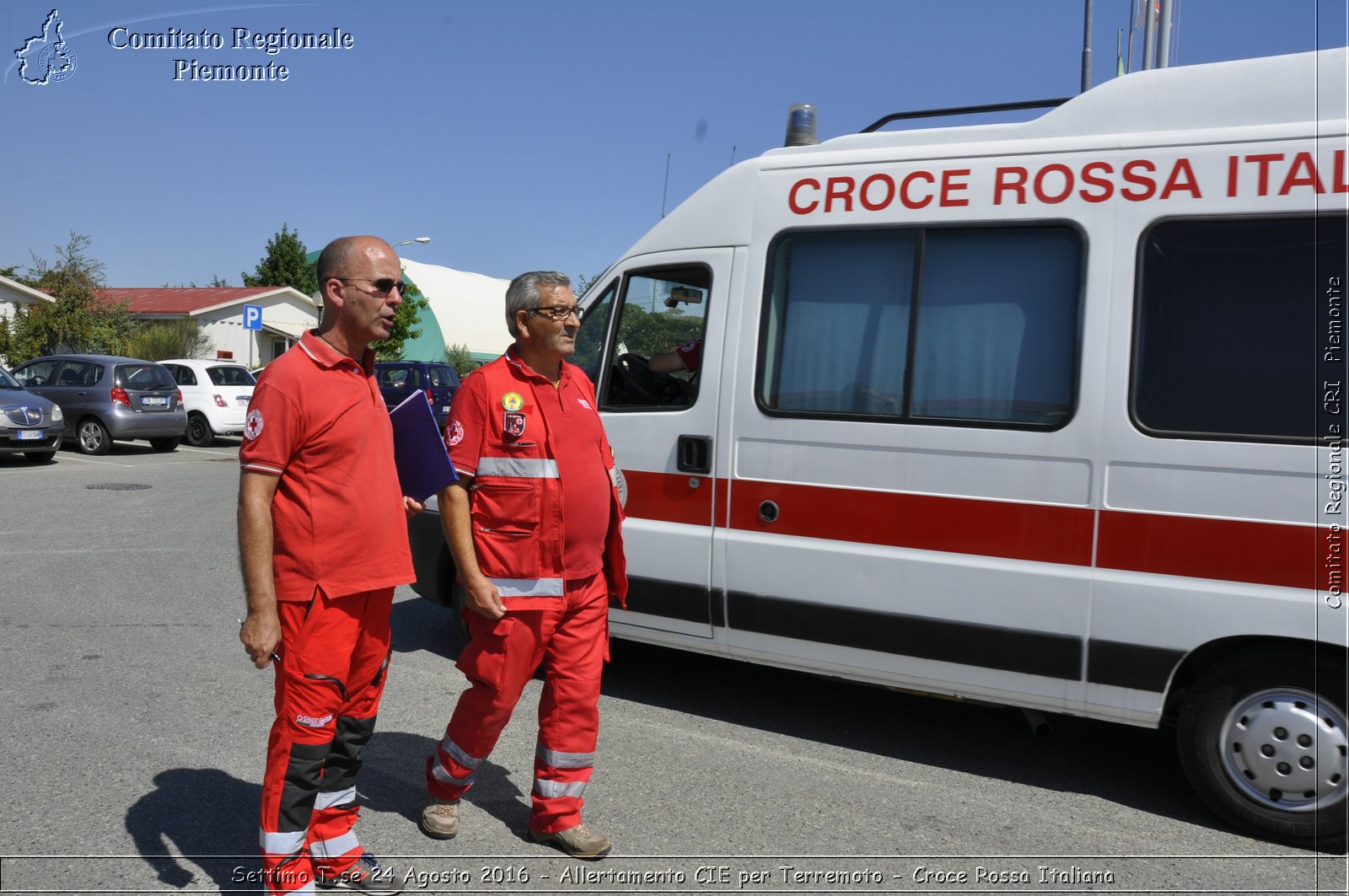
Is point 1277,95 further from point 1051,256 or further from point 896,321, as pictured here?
point 896,321

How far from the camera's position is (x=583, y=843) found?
358cm

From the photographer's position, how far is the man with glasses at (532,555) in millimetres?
3543

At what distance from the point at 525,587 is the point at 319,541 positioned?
780 millimetres

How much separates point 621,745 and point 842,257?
2346 millimetres

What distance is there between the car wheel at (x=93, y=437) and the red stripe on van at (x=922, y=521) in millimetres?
15577

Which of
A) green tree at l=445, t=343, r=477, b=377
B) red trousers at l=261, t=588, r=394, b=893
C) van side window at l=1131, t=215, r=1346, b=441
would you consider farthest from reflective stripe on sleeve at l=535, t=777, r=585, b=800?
green tree at l=445, t=343, r=477, b=377

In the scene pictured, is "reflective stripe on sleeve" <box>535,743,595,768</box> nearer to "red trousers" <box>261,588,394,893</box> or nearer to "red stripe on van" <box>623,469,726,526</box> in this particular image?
"red trousers" <box>261,588,394,893</box>

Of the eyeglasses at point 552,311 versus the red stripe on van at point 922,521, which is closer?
the eyeglasses at point 552,311

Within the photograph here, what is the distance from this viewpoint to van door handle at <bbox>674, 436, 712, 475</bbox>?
16.1 feet

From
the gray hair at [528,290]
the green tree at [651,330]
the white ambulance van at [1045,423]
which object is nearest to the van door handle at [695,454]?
the white ambulance van at [1045,423]

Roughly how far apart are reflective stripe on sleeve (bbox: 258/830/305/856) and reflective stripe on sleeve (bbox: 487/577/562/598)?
3.12 ft

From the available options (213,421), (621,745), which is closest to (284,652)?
(621,745)

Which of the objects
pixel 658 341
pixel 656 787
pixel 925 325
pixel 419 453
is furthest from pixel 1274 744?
pixel 419 453

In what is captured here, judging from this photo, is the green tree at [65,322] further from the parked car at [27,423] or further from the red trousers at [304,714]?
the red trousers at [304,714]
